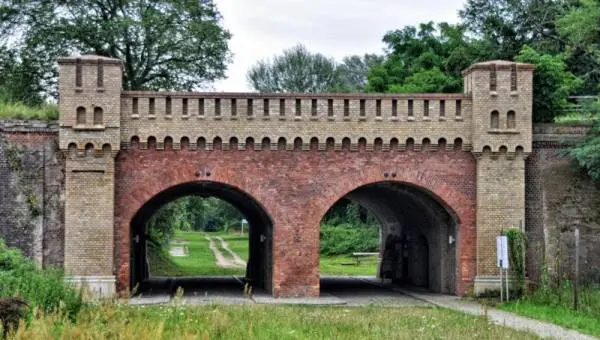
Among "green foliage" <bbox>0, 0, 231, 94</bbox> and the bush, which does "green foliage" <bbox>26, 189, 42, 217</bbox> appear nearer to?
"green foliage" <bbox>0, 0, 231, 94</bbox>

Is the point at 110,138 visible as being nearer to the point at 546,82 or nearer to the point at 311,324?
the point at 311,324

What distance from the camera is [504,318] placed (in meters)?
21.1

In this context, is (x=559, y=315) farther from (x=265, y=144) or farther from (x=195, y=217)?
(x=195, y=217)

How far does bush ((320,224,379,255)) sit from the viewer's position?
57141 mm

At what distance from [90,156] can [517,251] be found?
1232 centimetres

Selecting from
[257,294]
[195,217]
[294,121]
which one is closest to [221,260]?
[257,294]

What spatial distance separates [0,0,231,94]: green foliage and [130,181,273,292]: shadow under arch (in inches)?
477

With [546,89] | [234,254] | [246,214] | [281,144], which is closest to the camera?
[281,144]

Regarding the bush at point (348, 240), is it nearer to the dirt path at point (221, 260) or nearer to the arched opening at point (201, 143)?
the dirt path at point (221, 260)

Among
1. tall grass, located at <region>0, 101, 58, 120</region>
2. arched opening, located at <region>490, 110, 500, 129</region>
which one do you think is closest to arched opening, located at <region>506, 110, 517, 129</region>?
arched opening, located at <region>490, 110, 500, 129</region>

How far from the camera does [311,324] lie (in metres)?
17.3

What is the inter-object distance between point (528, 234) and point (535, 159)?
2241mm

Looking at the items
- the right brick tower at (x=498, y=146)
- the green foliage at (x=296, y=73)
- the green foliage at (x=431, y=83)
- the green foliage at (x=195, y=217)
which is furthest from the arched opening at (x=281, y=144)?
the green foliage at (x=296, y=73)

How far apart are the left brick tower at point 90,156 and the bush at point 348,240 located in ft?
106
